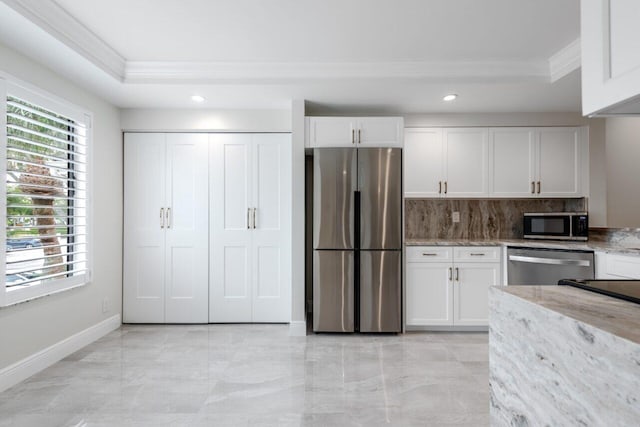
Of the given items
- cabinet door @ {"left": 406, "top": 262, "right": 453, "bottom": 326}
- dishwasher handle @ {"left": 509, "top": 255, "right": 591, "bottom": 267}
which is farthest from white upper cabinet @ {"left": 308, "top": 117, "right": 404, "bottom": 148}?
dishwasher handle @ {"left": 509, "top": 255, "right": 591, "bottom": 267}

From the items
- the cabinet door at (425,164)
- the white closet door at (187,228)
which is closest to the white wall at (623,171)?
the cabinet door at (425,164)

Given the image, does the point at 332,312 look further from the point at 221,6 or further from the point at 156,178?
the point at 221,6

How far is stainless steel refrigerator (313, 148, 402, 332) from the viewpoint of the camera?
3.59 meters

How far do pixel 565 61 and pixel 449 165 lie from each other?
1.37 m

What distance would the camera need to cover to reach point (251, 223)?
390 cm

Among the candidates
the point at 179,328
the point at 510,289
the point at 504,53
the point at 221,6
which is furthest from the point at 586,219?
the point at 179,328

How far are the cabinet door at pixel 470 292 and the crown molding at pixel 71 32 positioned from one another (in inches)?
140

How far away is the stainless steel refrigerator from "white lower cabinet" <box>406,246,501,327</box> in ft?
0.71

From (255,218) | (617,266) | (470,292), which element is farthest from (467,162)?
(255,218)

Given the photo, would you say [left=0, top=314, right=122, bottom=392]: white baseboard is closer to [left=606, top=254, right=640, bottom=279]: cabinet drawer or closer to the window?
the window

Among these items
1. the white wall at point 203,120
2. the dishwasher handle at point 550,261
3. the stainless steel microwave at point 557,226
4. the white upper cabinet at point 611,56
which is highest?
the white wall at point 203,120

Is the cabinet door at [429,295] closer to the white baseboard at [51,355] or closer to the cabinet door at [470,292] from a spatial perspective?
the cabinet door at [470,292]

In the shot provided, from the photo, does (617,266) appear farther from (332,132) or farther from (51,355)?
(51,355)

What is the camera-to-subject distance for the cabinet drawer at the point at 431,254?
370 centimetres
